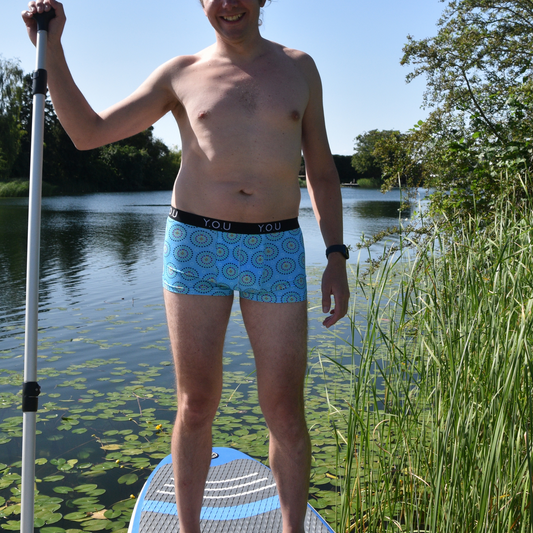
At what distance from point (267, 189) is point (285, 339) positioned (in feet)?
1.50

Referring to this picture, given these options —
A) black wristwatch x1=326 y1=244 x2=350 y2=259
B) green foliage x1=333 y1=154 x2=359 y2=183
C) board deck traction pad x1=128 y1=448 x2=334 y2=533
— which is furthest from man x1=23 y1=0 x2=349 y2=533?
green foliage x1=333 y1=154 x2=359 y2=183

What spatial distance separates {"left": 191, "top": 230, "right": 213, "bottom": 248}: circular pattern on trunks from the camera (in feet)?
5.69

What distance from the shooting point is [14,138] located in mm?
35531

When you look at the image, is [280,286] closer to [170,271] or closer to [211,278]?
[211,278]

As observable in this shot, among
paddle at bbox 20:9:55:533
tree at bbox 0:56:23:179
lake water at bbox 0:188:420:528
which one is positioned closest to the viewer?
paddle at bbox 20:9:55:533

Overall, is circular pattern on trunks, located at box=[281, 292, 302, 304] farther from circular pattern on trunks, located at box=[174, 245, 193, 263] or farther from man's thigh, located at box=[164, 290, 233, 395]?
circular pattern on trunks, located at box=[174, 245, 193, 263]

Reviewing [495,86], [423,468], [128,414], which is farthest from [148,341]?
[495,86]

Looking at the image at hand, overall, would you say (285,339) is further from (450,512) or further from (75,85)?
(75,85)

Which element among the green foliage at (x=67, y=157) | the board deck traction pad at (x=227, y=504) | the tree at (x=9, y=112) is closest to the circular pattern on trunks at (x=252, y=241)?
the board deck traction pad at (x=227, y=504)

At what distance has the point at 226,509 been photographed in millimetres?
2271

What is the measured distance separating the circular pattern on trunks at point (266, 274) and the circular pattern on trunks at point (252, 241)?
2.9 inches

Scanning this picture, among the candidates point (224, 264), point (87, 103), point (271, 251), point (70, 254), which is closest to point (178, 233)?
point (224, 264)

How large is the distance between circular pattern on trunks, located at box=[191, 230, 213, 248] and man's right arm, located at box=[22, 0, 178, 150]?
1.31 feet

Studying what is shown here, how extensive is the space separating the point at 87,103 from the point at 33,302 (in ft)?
2.06
